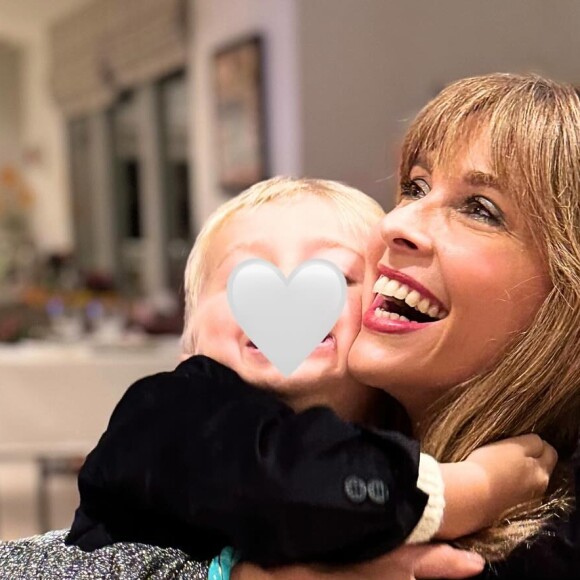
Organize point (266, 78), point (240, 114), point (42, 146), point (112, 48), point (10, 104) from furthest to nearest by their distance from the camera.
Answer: point (10, 104)
point (42, 146)
point (112, 48)
point (240, 114)
point (266, 78)

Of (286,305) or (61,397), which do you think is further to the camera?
(61,397)

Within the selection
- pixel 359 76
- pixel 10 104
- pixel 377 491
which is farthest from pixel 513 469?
pixel 10 104

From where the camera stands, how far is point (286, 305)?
0.64 m

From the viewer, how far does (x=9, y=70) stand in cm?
584

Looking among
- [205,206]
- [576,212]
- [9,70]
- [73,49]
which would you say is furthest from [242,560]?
[9,70]

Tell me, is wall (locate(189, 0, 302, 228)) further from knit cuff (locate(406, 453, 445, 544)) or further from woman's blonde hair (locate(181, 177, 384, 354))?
knit cuff (locate(406, 453, 445, 544))

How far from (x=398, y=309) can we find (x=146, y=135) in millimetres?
4200

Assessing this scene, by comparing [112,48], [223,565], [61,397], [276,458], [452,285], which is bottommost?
[61,397]

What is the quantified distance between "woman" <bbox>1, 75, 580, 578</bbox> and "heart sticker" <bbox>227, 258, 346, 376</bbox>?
0.05 m

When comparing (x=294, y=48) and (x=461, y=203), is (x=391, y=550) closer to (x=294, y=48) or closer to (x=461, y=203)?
(x=461, y=203)

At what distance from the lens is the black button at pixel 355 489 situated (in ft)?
1.81

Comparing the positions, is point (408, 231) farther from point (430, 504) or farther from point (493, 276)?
point (430, 504)

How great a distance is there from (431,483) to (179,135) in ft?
13.3

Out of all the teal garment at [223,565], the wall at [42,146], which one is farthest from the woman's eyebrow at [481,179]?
the wall at [42,146]
